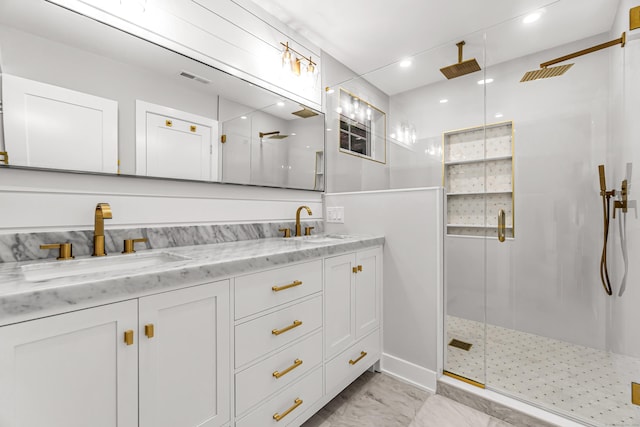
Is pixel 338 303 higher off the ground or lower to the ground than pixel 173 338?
lower

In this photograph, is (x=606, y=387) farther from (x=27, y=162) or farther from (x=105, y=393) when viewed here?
(x=27, y=162)

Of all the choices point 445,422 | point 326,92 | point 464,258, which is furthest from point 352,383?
point 326,92

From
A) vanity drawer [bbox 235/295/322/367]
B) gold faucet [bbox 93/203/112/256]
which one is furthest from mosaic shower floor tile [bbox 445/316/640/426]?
gold faucet [bbox 93/203/112/256]

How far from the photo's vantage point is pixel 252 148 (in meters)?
1.98

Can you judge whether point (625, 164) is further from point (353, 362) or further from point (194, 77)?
point (194, 77)

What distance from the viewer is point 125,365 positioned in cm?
85

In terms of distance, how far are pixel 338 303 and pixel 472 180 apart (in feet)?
4.02

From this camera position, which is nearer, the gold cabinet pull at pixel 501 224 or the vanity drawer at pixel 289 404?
the vanity drawer at pixel 289 404

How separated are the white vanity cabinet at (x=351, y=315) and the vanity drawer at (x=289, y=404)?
106 millimetres

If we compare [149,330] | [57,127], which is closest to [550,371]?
[149,330]

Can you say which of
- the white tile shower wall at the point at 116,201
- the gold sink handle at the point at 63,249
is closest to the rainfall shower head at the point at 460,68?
the white tile shower wall at the point at 116,201

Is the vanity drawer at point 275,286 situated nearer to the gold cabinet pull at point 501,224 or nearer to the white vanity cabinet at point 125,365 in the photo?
the white vanity cabinet at point 125,365

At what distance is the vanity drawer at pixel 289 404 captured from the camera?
3.97 ft

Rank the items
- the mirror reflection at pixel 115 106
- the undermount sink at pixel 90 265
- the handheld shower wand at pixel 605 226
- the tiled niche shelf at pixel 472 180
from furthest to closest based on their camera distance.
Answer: the tiled niche shelf at pixel 472 180 < the handheld shower wand at pixel 605 226 < the mirror reflection at pixel 115 106 < the undermount sink at pixel 90 265
